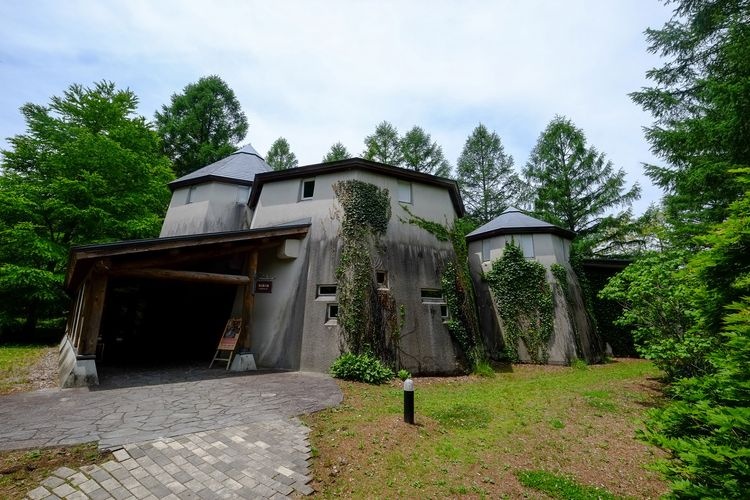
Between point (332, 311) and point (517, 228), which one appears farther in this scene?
point (517, 228)

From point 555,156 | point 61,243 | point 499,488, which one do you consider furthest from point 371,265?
point 555,156

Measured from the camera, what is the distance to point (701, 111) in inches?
A: 502

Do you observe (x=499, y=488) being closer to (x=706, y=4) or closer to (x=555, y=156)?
(x=706, y=4)

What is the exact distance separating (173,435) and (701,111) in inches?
791

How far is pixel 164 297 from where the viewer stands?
48.9 ft

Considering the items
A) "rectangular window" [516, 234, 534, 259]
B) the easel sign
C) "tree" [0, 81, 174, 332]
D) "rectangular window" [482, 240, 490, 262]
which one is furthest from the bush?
"tree" [0, 81, 174, 332]

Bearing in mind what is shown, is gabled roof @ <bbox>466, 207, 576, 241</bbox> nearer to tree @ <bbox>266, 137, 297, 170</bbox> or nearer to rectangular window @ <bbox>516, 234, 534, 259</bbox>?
rectangular window @ <bbox>516, 234, 534, 259</bbox>

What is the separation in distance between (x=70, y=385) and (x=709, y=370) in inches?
590

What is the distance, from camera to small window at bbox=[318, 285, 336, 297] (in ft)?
34.5

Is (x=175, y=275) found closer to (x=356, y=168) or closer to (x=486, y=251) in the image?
(x=356, y=168)

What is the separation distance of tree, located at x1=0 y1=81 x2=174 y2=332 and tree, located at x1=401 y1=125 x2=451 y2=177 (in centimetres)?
1962

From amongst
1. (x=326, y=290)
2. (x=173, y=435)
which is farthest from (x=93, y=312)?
(x=326, y=290)

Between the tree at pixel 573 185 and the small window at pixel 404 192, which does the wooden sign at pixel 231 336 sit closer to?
the small window at pixel 404 192

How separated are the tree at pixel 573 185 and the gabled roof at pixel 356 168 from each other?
14.8m
